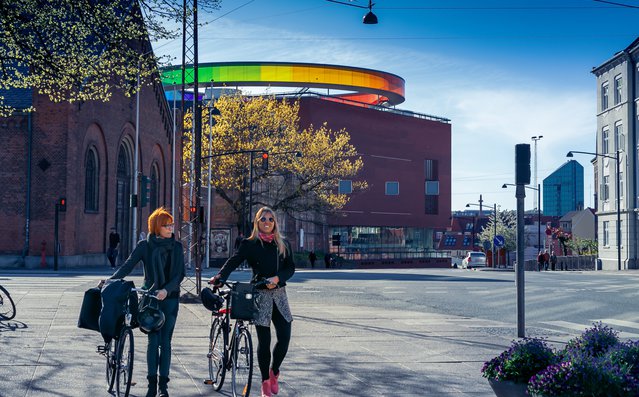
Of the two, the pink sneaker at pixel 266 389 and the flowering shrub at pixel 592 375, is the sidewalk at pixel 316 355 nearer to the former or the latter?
the pink sneaker at pixel 266 389

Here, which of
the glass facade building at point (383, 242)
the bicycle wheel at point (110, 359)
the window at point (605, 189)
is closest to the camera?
the bicycle wheel at point (110, 359)

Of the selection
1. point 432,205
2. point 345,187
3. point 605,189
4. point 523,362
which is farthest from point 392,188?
point 523,362

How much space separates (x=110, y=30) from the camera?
548 inches

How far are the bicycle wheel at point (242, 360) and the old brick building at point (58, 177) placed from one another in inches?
1182

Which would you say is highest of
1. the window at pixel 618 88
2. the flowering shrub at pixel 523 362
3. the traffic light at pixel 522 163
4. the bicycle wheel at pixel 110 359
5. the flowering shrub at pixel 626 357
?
the window at pixel 618 88

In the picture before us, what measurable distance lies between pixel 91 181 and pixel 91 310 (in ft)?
113

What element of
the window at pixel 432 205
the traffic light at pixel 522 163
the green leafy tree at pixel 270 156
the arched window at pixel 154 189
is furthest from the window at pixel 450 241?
the traffic light at pixel 522 163

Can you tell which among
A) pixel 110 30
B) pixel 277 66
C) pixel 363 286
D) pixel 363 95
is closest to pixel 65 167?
pixel 363 286

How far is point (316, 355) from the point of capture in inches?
402

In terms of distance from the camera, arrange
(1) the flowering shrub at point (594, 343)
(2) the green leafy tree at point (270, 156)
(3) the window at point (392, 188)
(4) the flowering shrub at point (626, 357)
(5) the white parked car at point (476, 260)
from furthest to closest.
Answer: (3) the window at point (392, 188), (5) the white parked car at point (476, 260), (2) the green leafy tree at point (270, 156), (1) the flowering shrub at point (594, 343), (4) the flowering shrub at point (626, 357)

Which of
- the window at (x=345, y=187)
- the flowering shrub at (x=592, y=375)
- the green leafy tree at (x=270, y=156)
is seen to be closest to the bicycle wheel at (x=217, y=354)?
the flowering shrub at (x=592, y=375)

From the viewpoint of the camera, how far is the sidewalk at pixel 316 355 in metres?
7.87

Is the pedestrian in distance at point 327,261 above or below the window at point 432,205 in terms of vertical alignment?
below

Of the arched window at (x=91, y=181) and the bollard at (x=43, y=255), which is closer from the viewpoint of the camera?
the bollard at (x=43, y=255)
